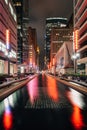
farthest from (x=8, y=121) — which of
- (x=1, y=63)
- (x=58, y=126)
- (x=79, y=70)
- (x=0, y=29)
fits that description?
(x=79, y=70)

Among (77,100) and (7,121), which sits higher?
(77,100)

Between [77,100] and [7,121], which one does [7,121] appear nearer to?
[7,121]

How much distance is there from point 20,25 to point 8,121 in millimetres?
184689

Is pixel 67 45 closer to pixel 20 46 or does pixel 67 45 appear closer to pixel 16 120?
pixel 20 46

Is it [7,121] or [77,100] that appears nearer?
[7,121]

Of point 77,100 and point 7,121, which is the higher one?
point 77,100

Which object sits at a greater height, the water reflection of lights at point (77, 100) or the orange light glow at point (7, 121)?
the water reflection of lights at point (77, 100)

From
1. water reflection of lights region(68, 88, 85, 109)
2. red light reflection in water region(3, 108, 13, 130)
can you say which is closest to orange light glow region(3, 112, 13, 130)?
red light reflection in water region(3, 108, 13, 130)

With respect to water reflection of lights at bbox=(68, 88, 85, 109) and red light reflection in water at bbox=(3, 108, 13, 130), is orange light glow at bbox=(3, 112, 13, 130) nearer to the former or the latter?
red light reflection in water at bbox=(3, 108, 13, 130)

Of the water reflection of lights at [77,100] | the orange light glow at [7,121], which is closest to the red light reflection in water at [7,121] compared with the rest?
the orange light glow at [7,121]

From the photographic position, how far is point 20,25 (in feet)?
631

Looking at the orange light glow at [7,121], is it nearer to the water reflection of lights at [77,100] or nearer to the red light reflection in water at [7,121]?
the red light reflection in water at [7,121]

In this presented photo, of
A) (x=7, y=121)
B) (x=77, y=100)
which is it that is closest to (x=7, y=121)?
(x=7, y=121)

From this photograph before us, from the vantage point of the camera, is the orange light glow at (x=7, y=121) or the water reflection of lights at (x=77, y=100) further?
the water reflection of lights at (x=77, y=100)
